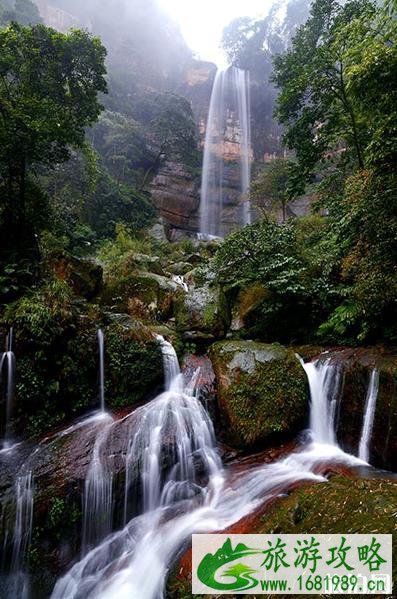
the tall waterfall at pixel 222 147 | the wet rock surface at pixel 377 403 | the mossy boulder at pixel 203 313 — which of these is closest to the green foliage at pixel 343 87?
the wet rock surface at pixel 377 403

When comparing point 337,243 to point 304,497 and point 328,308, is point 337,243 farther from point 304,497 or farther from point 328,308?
point 304,497

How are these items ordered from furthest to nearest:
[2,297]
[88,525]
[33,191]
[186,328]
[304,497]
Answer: [33,191]
[186,328]
[2,297]
[88,525]
[304,497]

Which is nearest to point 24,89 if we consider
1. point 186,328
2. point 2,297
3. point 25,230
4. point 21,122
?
point 21,122

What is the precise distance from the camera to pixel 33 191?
832 cm

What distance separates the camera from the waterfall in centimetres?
471

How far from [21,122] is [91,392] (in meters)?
5.55

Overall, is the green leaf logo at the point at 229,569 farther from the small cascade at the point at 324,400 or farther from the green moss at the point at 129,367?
the green moss at the point at 129,367

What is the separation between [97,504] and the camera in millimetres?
4113

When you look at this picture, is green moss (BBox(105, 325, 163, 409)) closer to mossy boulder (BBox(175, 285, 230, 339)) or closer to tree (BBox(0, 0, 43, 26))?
mossy boulder (BBox(175, 285, 230, 339))

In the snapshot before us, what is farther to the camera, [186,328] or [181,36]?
[181,36]

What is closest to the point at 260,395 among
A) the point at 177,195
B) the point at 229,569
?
the point at 229,569

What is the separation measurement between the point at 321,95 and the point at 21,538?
1067 centimetres

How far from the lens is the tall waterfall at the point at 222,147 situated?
26.1m

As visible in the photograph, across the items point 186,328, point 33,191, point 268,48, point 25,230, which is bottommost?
point 186,328
